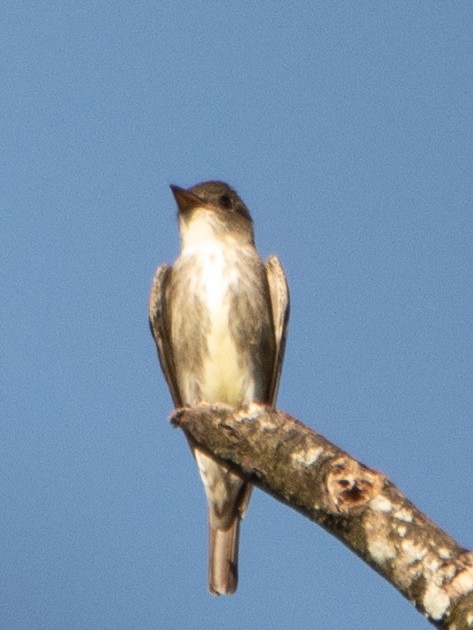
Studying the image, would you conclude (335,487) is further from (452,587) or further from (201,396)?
(201,396)

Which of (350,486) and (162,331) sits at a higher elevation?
(162,331)

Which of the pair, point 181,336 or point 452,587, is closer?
point 452,587

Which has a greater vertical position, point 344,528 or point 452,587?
point 344,528

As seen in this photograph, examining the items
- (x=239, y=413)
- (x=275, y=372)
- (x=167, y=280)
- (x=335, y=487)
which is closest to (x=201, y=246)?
(x=167, y=280)

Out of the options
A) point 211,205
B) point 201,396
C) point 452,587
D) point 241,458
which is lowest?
point 452,587

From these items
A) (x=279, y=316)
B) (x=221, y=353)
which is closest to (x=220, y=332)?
(x=221, y=353)

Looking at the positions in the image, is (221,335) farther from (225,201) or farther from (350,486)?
(350,486)
